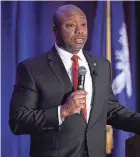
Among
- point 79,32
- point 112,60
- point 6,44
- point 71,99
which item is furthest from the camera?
point 112,60

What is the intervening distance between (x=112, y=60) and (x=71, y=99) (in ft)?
7.39

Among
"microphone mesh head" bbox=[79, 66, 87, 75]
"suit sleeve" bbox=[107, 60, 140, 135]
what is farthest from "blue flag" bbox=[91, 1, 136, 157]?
"microphone mesh head" bbox=[79, 66, 87, 75]

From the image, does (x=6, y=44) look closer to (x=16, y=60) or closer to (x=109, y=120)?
(x=16, y=60)

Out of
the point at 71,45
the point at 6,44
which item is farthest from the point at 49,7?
the point at 71,45

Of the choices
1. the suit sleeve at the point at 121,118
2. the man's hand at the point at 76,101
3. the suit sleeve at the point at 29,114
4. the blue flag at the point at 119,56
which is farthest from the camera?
the blue flag at the point at 119,56

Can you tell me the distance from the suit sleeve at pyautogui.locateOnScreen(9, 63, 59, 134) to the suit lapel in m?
0.12

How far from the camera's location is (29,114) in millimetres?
1775

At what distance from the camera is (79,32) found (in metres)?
1.90

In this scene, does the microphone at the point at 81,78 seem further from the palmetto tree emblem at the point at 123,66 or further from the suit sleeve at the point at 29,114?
the palmetto tree emblem at the point at 123,66

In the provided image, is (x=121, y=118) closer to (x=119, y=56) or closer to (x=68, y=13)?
(x=68, y=13)

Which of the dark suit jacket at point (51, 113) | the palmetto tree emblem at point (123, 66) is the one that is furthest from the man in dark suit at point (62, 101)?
the palmetto tree emblem at point (123, 66)

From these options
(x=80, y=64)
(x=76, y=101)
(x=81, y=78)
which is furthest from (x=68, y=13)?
(x=76, y=101)

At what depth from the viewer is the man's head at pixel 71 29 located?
191cm

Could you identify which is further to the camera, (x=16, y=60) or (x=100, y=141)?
(x=16, y=60)
